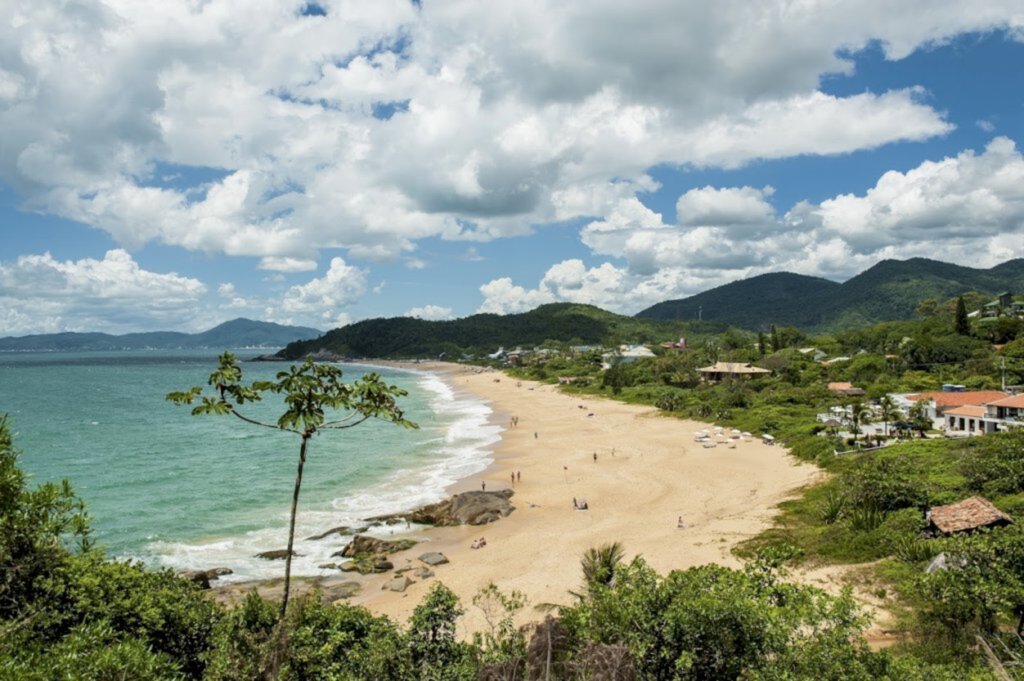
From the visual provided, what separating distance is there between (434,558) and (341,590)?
4623 millimetres

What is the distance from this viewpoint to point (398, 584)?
80.2 feet

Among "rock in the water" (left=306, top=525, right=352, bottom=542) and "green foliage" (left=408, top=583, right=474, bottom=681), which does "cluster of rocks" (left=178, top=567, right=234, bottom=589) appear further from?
"green foliage" (left=408, top=583, right=474, bottom=681)

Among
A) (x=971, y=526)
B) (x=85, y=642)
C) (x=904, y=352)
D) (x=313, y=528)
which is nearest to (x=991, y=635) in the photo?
(x=971, y=526)

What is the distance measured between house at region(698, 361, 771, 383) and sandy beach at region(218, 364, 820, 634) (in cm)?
2975

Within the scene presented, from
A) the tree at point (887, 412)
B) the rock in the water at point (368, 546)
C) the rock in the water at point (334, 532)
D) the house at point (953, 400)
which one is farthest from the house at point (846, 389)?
the rock in the water at point (334, 532)

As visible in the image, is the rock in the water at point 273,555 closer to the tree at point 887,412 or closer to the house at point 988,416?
the tree at point 887,412

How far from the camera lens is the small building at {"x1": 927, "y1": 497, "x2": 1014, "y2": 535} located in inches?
791

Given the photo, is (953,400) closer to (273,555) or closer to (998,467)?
(998,467)

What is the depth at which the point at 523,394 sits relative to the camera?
103 meters

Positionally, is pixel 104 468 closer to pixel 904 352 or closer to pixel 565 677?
pixel 565 677

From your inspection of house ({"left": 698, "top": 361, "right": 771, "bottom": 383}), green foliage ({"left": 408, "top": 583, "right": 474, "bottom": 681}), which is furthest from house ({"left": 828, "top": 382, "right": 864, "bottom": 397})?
green foliage ({"left": 408, "top": 583, "right": 474, "bottom": 681})

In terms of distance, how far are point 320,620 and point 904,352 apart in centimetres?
9223

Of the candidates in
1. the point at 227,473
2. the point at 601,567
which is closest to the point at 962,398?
the point at 601,567

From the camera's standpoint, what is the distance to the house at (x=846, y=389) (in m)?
65.3
